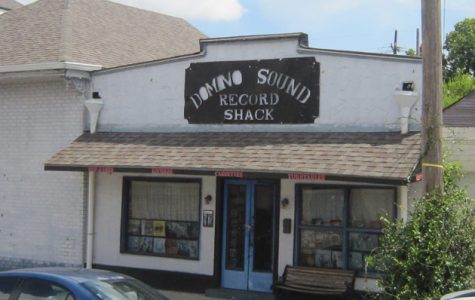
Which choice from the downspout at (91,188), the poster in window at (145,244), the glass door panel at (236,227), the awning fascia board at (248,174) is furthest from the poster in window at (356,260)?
the downspout at (91,188)

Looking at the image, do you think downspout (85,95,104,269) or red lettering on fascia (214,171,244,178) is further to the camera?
downspout (85,95,104,269)

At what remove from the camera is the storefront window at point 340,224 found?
1222cm

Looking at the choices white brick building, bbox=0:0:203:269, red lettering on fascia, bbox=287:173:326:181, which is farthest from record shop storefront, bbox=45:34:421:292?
white brick building, bbox=0:0:203:269

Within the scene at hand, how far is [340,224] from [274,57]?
126 inches

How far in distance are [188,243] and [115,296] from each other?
22.2ft

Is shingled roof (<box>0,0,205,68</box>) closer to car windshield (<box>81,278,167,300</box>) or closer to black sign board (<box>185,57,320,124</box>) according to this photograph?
black sign board (<box>185,57,320,124</box>)

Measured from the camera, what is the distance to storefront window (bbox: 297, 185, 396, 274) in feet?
40.1

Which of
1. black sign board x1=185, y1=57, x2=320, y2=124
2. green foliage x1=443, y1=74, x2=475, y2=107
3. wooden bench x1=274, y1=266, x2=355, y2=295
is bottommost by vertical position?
wooden bench x1=274, y1=266, x2=355, y2=295

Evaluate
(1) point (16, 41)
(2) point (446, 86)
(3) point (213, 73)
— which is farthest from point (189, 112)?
(2) point (446, 86)

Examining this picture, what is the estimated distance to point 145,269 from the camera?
1422 centimetres

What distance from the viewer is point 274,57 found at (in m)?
13.3

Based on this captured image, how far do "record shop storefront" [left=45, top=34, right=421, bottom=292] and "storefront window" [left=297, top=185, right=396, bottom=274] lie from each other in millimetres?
19

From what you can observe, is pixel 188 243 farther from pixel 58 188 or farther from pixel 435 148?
pixel 435 148

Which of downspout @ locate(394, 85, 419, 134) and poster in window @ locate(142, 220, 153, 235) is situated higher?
downspout @ locate(394, 85, 419, 134)
